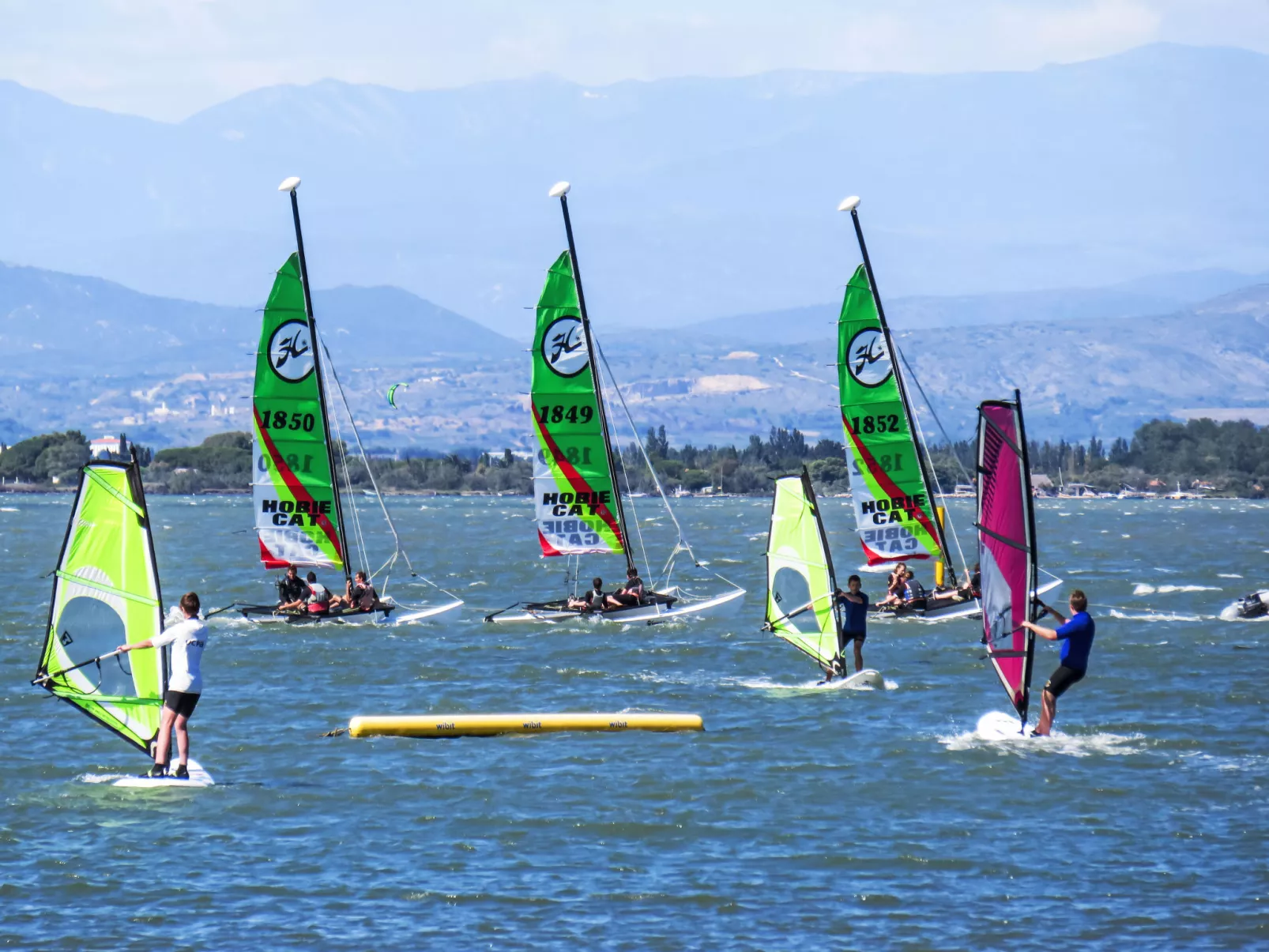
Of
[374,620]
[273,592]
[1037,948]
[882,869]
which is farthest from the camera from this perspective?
[273,592]

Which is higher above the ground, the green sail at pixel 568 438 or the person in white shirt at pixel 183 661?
the green sail at pixel 568 438

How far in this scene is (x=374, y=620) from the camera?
42125 mm

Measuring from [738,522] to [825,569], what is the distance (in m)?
112

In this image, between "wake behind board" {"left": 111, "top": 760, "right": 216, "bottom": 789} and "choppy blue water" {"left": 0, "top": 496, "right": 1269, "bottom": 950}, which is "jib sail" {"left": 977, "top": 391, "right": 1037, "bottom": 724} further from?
"wake behind board" {"left": 111, "top": 760, "right": 216, "bottom": 789}

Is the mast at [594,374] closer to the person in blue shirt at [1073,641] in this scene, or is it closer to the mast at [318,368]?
the mast at [318,368]

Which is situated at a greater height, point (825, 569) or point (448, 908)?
point (825, 569)

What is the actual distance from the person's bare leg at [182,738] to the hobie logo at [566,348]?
22000mm

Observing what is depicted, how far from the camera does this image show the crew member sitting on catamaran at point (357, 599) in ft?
136

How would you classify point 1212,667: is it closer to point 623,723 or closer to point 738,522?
point 623,723

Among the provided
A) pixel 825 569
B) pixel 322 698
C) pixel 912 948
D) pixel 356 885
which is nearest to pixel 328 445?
pixel 322 698

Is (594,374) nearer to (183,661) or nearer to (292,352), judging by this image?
(292,352)

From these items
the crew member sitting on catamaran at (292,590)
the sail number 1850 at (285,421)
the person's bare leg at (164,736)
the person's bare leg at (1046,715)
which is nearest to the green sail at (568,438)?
the sail number 1850 at (285,421)

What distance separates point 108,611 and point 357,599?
20509 mm

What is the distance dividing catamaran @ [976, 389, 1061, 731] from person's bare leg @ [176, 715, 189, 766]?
10.0 meters
